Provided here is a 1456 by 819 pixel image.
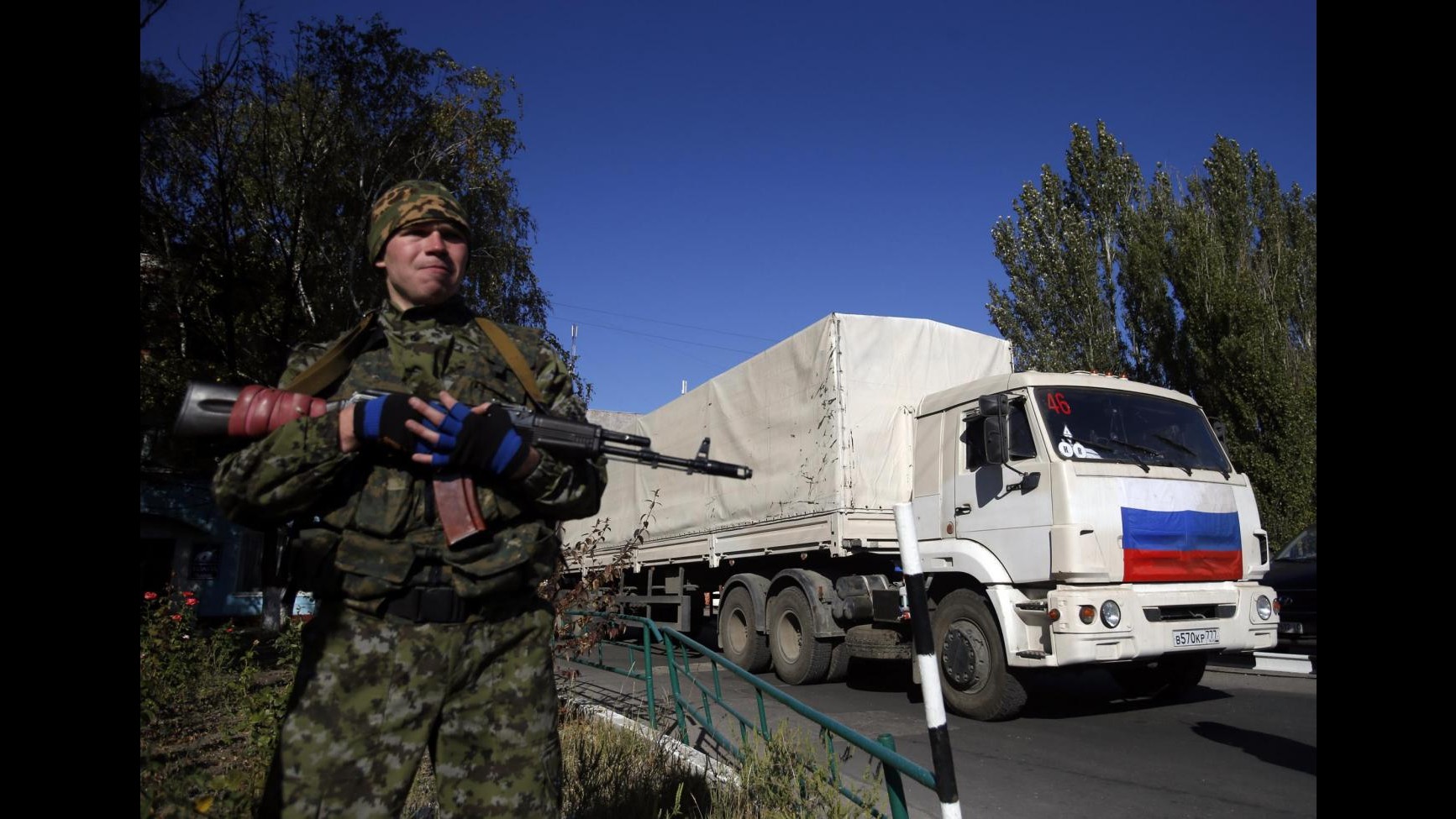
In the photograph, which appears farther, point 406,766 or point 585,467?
point 585,467

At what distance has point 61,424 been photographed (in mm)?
1422

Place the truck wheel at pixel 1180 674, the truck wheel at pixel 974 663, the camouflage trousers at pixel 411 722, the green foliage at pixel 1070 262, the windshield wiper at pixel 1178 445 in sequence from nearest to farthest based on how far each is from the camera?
the camouflage trousers at pixel 411 722
the truck wheel at pixel 974 663
the windshield wiper at pixel 1178 445
the truck wheel at pixel 1180 674
the green foliage at pixel 1070 262

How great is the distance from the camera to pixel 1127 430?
7145 millimetres

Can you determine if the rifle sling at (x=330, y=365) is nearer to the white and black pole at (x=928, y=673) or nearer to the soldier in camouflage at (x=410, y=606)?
the soldier in camouflage at (x=410, y=606)

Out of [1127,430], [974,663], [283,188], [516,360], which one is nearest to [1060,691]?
[974,663]

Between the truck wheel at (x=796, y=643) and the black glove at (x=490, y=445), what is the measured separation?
715cm

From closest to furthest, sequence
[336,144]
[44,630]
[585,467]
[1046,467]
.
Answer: [44,630], [585,467], [1046,467], [336,144]

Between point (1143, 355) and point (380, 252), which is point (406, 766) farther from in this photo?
point (1143, 355)

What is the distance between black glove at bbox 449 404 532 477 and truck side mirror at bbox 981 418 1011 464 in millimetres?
5467

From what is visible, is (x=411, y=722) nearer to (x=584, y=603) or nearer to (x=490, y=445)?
(x=490, y=445)

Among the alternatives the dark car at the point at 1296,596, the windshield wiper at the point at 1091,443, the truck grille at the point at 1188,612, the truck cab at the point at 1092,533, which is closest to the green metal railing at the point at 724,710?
the truck cab at the point at 1092,533

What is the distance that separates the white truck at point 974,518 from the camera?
656cm
